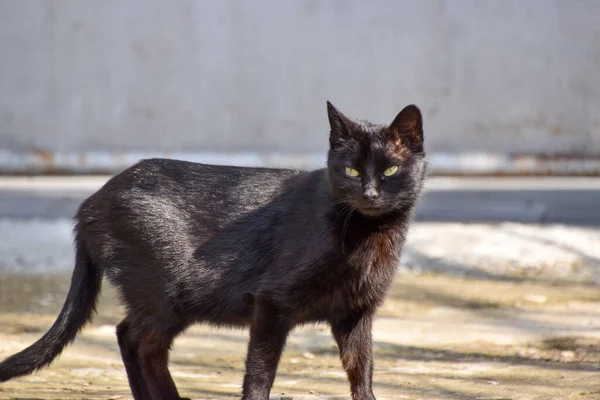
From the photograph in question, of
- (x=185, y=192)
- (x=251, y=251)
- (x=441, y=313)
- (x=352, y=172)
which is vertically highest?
(x=352, y=172)

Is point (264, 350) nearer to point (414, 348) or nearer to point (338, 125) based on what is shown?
point (338, 125)

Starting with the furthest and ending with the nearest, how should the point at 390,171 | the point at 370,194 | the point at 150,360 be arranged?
the point at 150,360 → the point at 390,171 → the point at 370,194

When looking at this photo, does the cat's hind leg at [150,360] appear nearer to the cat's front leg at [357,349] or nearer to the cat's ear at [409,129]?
the cat's front leg at [357,349]

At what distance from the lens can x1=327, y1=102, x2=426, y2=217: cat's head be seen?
3.64 m

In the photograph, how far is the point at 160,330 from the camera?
12.9 feet

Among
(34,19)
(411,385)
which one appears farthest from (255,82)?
(411,385)

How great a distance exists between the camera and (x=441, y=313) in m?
5.76

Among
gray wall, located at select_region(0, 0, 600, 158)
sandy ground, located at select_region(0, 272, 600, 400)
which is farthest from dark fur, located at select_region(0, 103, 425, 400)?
Answer: gray wall, located at select_region(0, 0, 600, 158)

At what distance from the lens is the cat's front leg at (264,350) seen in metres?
3.64

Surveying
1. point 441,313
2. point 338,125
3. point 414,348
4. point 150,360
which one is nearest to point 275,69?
point 441,313

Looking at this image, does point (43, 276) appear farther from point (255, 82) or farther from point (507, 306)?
point (507, 306)

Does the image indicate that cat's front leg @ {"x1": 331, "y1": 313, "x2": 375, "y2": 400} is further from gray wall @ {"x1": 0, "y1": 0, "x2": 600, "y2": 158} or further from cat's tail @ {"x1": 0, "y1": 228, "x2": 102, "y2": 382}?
gray wall @ {"x1": 0, "y1": 0, "x2": 600, "y2": 158}

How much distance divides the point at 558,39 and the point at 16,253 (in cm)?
439

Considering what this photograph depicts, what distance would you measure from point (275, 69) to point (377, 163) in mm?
3878
